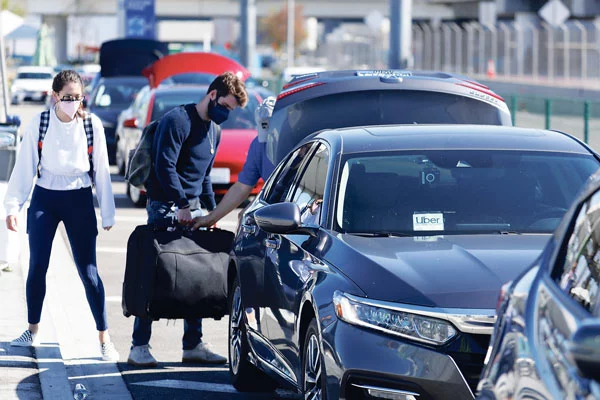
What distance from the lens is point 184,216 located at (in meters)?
8.29

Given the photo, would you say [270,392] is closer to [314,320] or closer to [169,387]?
[169,387]

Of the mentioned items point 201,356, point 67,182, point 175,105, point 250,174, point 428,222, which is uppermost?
point 428,222

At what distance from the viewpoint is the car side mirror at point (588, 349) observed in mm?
2982

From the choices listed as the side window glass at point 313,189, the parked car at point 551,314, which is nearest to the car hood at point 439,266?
the side window glass at point 313,189

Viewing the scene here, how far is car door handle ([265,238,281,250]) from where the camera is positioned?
22.4 ft

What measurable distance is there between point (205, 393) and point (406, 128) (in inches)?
71.0

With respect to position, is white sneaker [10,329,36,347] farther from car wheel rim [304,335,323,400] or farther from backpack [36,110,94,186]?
car wheel rim [304,335,323,400]

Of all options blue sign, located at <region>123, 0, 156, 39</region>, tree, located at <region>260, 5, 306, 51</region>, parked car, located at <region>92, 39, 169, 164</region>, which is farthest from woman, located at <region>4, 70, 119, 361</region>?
tree, located at <region>260, 5, 306, 51</region>

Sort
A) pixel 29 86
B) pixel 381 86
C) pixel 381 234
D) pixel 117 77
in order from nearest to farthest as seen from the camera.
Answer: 1. pixel 381 234
2. pixel 381 86
3. pixel 117 77
4. pixel 29 86

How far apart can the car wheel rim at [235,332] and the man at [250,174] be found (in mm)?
721

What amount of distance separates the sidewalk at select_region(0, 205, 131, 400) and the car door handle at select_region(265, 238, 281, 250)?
4.04ft

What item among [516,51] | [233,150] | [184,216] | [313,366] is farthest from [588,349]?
[516,51]

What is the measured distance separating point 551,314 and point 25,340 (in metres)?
5.44

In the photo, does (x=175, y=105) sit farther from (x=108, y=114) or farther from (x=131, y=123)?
(x=108, y=114)
